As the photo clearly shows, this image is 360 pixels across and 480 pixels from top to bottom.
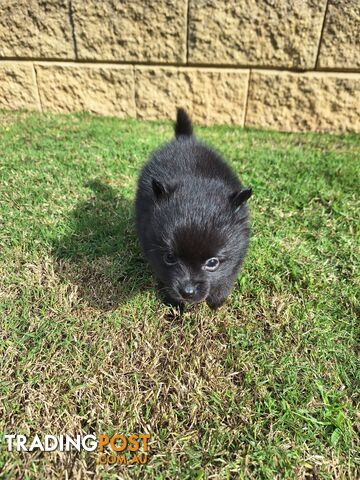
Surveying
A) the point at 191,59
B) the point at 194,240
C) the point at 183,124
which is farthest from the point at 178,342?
the point at 191,59

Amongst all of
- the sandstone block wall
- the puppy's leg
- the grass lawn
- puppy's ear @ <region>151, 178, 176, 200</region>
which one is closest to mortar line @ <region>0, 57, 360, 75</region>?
the sandstone block wall

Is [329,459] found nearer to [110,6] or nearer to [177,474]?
[177,474]

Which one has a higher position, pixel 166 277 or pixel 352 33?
pixel 352 33

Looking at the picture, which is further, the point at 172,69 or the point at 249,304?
the point at 172,69

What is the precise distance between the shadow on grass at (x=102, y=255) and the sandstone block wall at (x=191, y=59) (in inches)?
103

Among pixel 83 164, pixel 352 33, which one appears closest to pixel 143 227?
pixel 83 164

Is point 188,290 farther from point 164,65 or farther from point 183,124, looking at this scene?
point 164,65

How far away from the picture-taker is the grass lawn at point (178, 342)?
182 centimetres

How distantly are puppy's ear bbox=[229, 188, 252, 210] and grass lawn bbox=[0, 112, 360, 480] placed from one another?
81cm

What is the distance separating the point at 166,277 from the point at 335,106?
437cm

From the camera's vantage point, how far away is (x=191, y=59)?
502cm

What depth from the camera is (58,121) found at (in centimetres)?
516

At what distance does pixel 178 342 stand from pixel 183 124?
1.89 m

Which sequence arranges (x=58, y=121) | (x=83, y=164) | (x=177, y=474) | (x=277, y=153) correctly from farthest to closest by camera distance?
(x=58, y=121) → (x=277, y=153) → (x=83, y=164) → (x=177, y=474)
